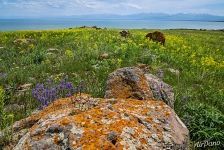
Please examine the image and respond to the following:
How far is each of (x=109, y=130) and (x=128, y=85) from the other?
3182 millimetres

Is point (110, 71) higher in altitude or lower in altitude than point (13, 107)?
higher

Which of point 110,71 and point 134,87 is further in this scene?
point 110,71

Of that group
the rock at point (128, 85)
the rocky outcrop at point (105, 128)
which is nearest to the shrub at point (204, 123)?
the rock at point (128, 85)

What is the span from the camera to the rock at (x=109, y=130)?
4.23 meters

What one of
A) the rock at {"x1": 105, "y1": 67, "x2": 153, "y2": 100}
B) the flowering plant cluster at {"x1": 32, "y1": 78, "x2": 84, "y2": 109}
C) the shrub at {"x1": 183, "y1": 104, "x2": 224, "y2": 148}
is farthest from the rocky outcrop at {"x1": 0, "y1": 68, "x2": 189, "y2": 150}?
the flowering plant cluster at {"x1": 32, "y1": 78, "x2": 84, "y2": 109}

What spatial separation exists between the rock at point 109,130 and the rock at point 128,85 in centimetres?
185

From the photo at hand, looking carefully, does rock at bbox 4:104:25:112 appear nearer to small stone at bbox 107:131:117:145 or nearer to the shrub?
the shrub

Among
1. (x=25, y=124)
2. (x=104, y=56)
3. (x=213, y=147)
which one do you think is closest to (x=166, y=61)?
(x=104, y=56)

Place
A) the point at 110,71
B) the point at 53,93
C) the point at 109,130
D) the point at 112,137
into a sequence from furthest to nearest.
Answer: the point at 110,71 → the point at 53,93 → the point at 109,130 → the point at 112,137

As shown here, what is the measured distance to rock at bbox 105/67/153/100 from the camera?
23.8ft

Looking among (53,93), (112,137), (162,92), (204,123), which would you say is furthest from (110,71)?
(112,137)

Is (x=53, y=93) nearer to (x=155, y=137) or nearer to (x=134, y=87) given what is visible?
(x=134, y=87)

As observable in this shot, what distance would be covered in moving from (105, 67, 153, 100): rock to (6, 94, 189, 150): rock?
6.07 ft

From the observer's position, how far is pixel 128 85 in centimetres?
753
